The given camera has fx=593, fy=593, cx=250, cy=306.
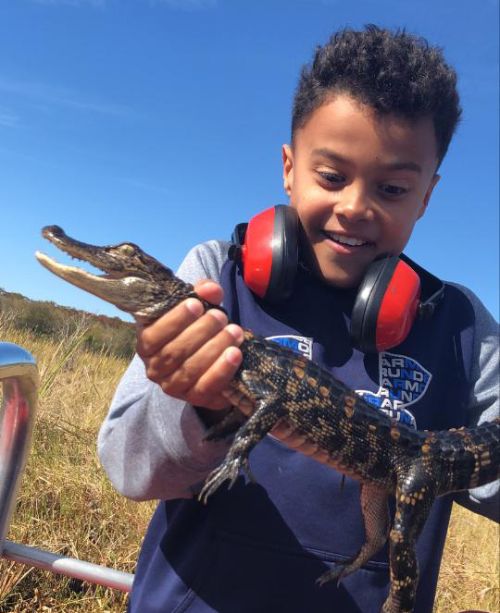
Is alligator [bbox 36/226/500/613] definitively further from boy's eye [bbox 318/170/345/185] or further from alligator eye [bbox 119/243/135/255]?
boy's eye [bbox 318/170/345/185]

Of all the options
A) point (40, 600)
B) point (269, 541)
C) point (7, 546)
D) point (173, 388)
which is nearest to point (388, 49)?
point (173, 388)

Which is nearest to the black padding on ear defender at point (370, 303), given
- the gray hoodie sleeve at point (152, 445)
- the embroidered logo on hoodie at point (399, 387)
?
the embroidered logo on hoodie at point (399, 387)

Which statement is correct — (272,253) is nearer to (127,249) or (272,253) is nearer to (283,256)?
(283,256)

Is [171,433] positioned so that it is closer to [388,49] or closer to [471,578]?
[388,49]

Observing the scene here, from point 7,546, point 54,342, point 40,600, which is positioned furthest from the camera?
point 54,342

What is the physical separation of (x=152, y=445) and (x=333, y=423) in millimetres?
824

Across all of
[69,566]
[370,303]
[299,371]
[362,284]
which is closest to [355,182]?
[362,284]

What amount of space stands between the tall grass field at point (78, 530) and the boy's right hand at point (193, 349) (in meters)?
2.77

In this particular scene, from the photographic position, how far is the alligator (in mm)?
2625

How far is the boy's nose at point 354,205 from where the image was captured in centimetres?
309

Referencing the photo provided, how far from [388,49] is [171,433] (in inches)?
98.7

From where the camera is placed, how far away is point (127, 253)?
9.36ft

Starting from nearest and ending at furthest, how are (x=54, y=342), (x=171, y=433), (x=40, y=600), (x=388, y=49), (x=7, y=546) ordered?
(x=171, y=433), (x=7, y=546), (x=388, y=49), (x=40, y=600), (x=54, y=342)

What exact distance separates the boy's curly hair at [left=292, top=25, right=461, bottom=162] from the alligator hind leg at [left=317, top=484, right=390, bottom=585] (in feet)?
6.41
